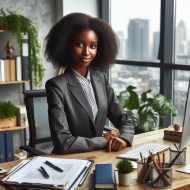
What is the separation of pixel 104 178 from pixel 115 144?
0.55m

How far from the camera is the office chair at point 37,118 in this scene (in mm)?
2496

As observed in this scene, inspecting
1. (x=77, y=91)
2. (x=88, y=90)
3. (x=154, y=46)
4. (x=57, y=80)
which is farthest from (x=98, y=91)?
(x=154, y=46)

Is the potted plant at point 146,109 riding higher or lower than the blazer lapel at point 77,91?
lower

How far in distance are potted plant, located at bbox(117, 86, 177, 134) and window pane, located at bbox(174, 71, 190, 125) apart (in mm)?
232

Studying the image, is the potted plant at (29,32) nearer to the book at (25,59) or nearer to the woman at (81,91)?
the book at (25,59)

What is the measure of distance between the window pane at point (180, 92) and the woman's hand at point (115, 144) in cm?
172

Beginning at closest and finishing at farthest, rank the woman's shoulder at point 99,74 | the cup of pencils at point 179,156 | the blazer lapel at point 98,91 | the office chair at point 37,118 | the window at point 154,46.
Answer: the cup of pencils at point 179,156 → the blazer lapel at point 98,91 → the woman's shoulder at point 99,74 → the office chair at point 37,118 → the window at point 154,46

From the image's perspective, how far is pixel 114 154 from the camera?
182cm

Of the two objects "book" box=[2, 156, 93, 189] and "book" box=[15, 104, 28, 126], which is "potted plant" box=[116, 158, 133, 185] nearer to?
"book" box=[2, 156, 93, 189]

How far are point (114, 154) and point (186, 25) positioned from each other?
6.43 ft

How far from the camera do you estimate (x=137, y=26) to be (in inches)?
158

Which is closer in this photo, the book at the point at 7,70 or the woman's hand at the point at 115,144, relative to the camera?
the woman's hand at the point at 115,144

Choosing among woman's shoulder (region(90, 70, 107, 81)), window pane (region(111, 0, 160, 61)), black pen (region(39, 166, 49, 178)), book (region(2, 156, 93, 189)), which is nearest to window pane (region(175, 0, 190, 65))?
window pane (region(111, 0, 160, 61))

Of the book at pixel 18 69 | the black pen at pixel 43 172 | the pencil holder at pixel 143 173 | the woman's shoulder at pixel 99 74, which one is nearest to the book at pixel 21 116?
the book at pixel 18 69
